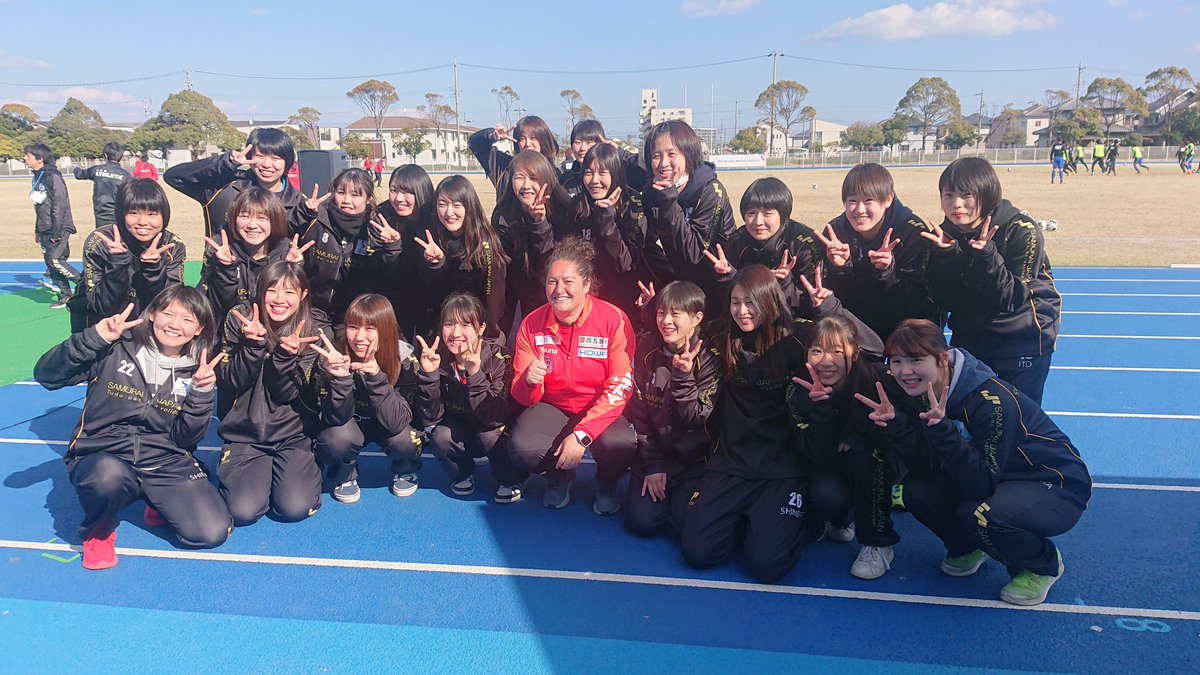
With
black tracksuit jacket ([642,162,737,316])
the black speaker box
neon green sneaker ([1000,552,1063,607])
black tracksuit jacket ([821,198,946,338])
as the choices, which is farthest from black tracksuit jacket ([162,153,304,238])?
the black speaker box

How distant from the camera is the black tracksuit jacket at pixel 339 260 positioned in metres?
4.18

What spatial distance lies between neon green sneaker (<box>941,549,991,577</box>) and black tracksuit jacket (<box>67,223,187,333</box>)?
3.96 metres

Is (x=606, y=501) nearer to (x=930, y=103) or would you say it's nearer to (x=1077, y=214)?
(x=1077, y=214)

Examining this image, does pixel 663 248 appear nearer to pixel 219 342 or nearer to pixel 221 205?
pixel 219 342

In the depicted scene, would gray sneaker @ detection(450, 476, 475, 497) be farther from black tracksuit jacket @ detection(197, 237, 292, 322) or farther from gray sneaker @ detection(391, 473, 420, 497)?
black tracksuit jacket @ detection(197, 237, 292, 322)

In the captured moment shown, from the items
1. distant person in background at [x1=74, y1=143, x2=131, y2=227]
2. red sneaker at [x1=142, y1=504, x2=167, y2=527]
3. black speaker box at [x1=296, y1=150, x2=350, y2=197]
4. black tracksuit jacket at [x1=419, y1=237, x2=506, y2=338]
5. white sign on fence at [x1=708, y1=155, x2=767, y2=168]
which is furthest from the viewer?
white sign on fence at [x1=708, y1=155, x2=767, y2=168]

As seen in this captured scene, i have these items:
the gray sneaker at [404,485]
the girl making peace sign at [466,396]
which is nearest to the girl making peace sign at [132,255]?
the girl making peace sign at [466,396]

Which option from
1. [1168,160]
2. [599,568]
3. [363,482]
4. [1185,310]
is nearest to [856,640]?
[599,568]

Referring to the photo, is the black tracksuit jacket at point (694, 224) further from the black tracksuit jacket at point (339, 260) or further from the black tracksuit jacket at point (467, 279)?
the black tracksuit jacket at point (339, 260)

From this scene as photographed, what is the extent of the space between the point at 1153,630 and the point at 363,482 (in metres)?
3.64

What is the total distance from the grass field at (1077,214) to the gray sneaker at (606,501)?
1014 centimetres

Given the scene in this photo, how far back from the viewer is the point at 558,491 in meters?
3.84

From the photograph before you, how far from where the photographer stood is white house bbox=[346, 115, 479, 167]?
6057cm

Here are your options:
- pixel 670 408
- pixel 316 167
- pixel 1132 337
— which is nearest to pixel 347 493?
pixel 670 408
